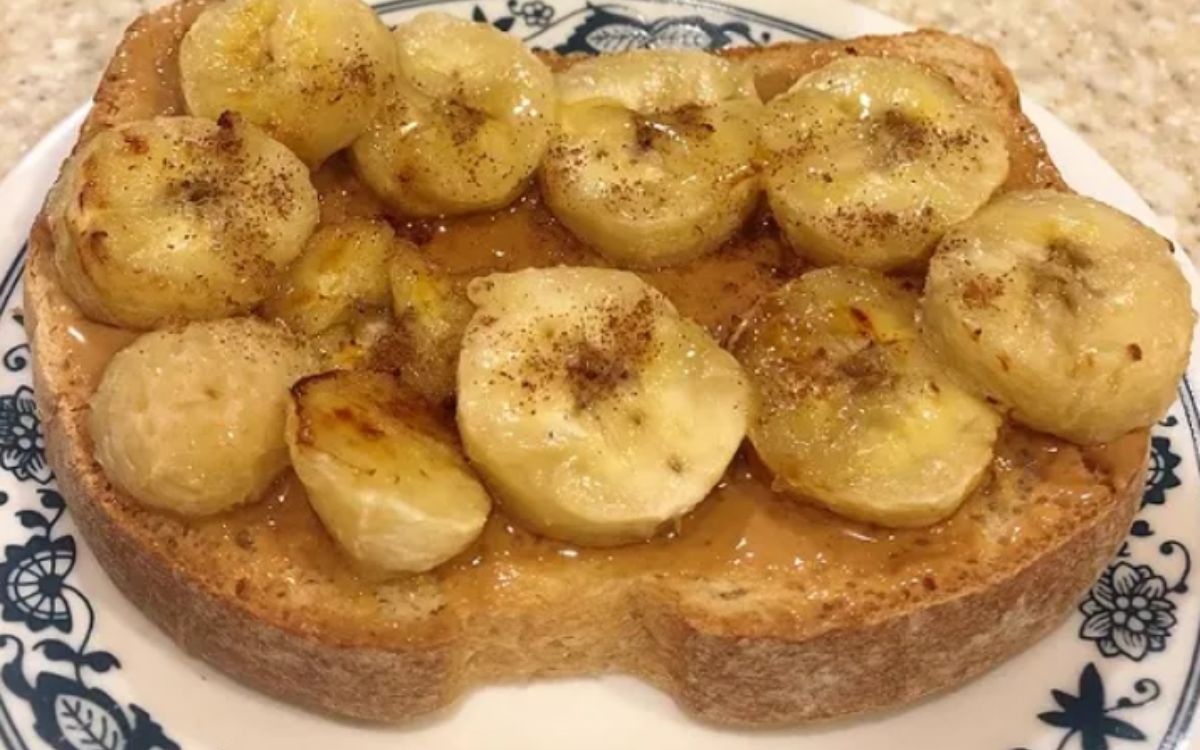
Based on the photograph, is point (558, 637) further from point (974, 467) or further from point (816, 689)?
point (974, 467)

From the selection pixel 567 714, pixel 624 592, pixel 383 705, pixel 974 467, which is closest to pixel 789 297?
pixel 974 467

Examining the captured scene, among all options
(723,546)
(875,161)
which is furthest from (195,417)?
(875,161)

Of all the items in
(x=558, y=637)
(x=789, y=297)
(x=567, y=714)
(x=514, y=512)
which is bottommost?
(x=567, y=714)

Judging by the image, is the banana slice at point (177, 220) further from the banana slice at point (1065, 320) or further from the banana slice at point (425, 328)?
the banana slice at point (1065, 320)

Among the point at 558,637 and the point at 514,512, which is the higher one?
the point at 514,512

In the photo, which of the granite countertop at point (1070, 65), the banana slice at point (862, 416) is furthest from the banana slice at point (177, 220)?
the granite countertop at point (1070, 65)

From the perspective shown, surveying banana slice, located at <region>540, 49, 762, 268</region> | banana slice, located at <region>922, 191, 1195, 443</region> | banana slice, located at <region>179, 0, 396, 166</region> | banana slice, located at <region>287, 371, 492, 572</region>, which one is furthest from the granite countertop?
banana slice, located at <region>287, 371, 492, 572</region>

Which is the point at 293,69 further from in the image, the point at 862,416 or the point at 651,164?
the point at 862,416

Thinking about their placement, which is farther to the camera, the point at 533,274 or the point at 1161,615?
the point at 1161,615

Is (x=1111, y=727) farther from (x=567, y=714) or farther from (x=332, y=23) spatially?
(x=332, y=23)
